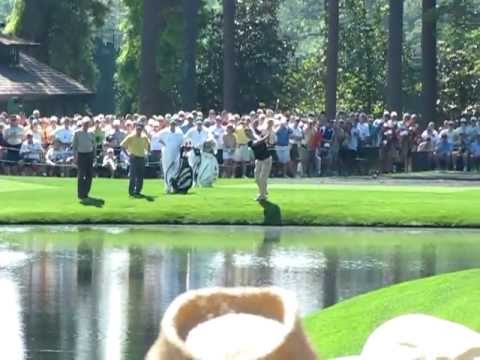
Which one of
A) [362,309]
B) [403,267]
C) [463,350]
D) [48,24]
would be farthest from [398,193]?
[48,24]

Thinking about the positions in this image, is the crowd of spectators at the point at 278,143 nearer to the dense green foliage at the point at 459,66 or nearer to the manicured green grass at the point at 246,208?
the manicured green grass at the point at 246,208

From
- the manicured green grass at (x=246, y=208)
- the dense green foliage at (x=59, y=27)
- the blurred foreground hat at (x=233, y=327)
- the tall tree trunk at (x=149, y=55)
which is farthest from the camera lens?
the dense green foliage at (x=59, y=27)

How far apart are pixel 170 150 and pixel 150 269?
12062 millimetres

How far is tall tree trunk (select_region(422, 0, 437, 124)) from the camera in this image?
5075 cm

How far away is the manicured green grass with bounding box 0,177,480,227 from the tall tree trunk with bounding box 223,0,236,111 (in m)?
18.4

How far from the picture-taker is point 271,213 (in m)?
27.2

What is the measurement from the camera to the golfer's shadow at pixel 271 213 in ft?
88.1

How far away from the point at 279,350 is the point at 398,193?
96.1 ft

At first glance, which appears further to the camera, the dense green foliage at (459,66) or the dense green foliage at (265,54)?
the dense green foliage at (265,54)

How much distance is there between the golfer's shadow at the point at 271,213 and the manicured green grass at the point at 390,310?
41.4 feet

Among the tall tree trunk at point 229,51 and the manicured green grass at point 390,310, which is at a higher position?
the tall tree trunk at point 229,51

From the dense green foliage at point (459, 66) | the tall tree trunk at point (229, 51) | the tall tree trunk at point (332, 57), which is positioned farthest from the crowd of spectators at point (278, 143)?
the dense green foliage at point (459, 66)

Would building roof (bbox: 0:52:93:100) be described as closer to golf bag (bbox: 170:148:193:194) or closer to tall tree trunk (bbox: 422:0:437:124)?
tall tree trunk (bbox: 422:0:437:124)

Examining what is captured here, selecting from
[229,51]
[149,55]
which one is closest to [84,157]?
[149,55]
